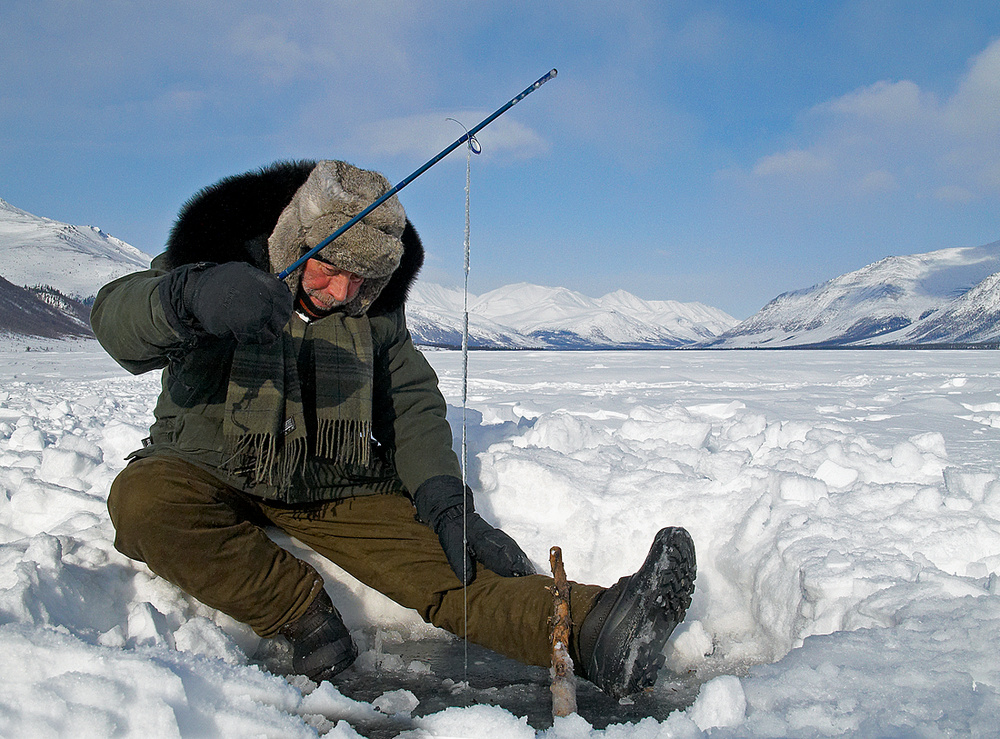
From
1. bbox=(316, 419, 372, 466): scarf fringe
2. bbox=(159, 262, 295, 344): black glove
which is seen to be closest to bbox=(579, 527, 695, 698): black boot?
bbox=(316, 419, 372, 466): scarf fringe

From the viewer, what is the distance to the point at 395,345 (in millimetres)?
2500

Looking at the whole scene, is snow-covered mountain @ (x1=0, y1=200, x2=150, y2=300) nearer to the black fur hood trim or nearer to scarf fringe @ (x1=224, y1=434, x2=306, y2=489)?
the black fur hood trim

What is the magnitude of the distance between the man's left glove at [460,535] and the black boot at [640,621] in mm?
364

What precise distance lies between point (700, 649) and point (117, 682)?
65.2 inches

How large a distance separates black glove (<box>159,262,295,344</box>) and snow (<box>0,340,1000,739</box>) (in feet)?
2.51

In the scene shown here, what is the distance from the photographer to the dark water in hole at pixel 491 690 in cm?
174

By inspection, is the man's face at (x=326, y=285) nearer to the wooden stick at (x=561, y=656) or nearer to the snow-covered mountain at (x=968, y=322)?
the wooden stick at (x=561, y=656)

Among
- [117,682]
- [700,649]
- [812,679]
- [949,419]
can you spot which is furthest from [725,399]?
[117,682]

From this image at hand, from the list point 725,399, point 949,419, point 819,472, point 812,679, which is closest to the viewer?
point 812,679

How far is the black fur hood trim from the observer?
205 cm

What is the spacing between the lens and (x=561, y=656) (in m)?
1.81

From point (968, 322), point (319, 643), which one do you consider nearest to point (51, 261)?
point (319, 643)

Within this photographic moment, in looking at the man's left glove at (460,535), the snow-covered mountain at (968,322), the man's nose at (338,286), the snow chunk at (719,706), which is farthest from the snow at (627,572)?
the snow-covered mountain at (968,322)

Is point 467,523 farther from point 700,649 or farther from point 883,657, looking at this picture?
point 883,657
